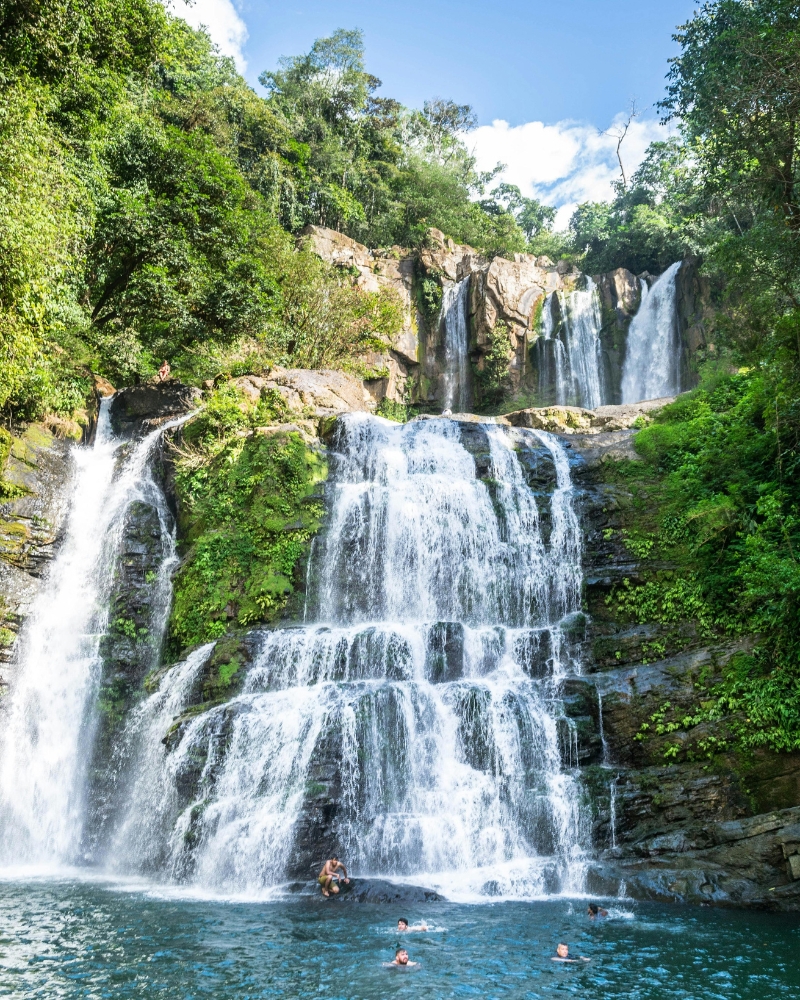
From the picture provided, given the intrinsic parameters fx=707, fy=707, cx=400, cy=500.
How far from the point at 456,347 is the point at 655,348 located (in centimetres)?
897

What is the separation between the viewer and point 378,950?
824 centimetres

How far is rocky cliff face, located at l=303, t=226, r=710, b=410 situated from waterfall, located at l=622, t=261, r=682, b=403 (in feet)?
1.09

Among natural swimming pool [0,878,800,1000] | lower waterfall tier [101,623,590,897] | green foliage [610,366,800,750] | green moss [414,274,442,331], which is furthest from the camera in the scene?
green moss [414,274,442,331]

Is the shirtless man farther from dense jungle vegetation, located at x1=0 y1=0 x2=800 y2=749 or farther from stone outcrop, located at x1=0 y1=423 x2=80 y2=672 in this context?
stone outcrop, located at x1=0 y1=423 x2=80 y2=672

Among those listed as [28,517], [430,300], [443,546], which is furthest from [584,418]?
[28,517]

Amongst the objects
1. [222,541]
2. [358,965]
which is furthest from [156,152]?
[358,965]

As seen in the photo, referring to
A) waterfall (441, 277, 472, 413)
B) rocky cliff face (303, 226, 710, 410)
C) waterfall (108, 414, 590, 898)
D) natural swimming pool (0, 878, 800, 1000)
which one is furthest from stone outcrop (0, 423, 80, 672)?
waterfall (441, 277, 472, 413)

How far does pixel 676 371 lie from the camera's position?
1192 inches

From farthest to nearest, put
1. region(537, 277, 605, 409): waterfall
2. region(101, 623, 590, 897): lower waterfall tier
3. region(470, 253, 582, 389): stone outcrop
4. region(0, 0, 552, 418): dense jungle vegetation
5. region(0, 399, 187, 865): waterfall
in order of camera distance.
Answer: region(470, 253, 582, 389): stone outcrop
region(537, 277, 605, 409): waterfall
region(0, 0, 552, 418): dense jungle vegetation
region(0, 399, 187, 865): waterfall
region(101, 623, 590, 897): lower waterfall tier

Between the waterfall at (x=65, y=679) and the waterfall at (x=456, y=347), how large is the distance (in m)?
16.6

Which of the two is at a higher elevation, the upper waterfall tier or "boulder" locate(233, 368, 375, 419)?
"boulder" locate(233, 368, 375, 419)

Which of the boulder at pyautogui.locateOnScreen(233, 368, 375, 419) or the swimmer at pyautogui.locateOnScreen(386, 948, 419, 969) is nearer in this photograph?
the swimmer at pyautogui.locateOnScreen(386, 948, 419, 969)

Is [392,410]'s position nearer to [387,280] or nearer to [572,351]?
[387,280]

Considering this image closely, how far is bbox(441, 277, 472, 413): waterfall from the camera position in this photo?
33094 mm
